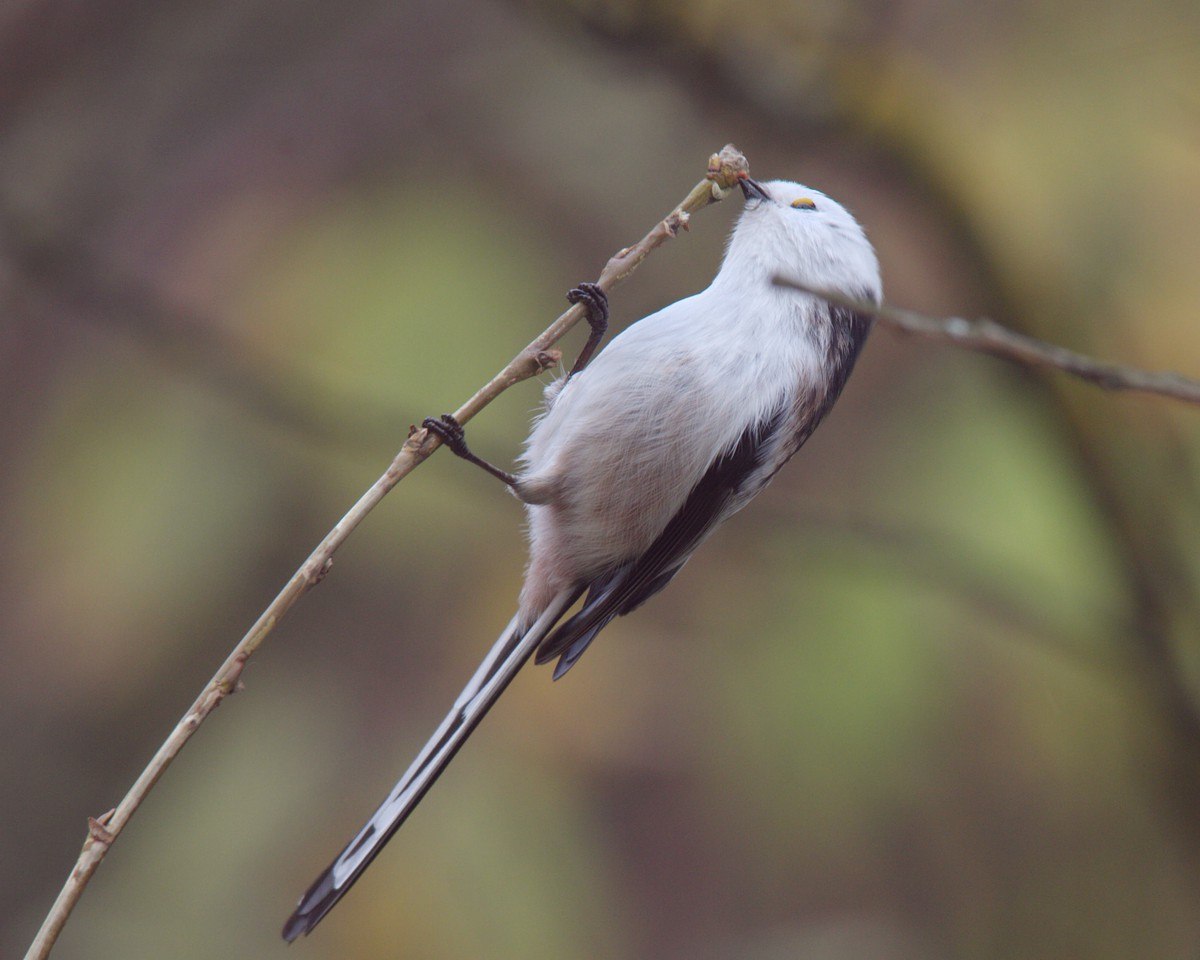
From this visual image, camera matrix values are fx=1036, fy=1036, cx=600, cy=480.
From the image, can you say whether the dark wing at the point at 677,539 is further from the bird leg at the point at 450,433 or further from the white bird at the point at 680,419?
the bird leg at the point at 450,433

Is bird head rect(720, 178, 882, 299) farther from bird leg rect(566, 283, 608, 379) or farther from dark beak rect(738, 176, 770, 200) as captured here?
bird leg rect(566, 283, 608, 379)

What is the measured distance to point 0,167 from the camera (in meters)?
2.27

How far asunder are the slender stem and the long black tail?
0.25 meters

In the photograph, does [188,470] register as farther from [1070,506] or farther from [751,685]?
[1070,506]

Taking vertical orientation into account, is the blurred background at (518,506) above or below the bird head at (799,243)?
below

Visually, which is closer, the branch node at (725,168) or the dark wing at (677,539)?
the branch node at (725,168)

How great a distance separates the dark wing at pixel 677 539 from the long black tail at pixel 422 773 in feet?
0.11

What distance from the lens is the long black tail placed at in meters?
1.12

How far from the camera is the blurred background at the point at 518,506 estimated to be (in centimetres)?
224

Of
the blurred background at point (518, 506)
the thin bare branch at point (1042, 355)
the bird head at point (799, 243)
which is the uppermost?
the thin bare branch at point (1042, 355)

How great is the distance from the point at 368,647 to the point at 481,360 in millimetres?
814

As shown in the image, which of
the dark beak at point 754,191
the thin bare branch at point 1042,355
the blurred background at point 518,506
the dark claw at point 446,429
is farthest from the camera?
the blurred background at point 518,506

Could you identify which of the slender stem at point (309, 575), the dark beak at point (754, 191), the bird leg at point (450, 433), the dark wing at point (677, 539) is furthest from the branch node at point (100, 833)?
the dark beak at point (754, 191)

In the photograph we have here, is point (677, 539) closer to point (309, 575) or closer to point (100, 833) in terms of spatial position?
point (309, 575)
